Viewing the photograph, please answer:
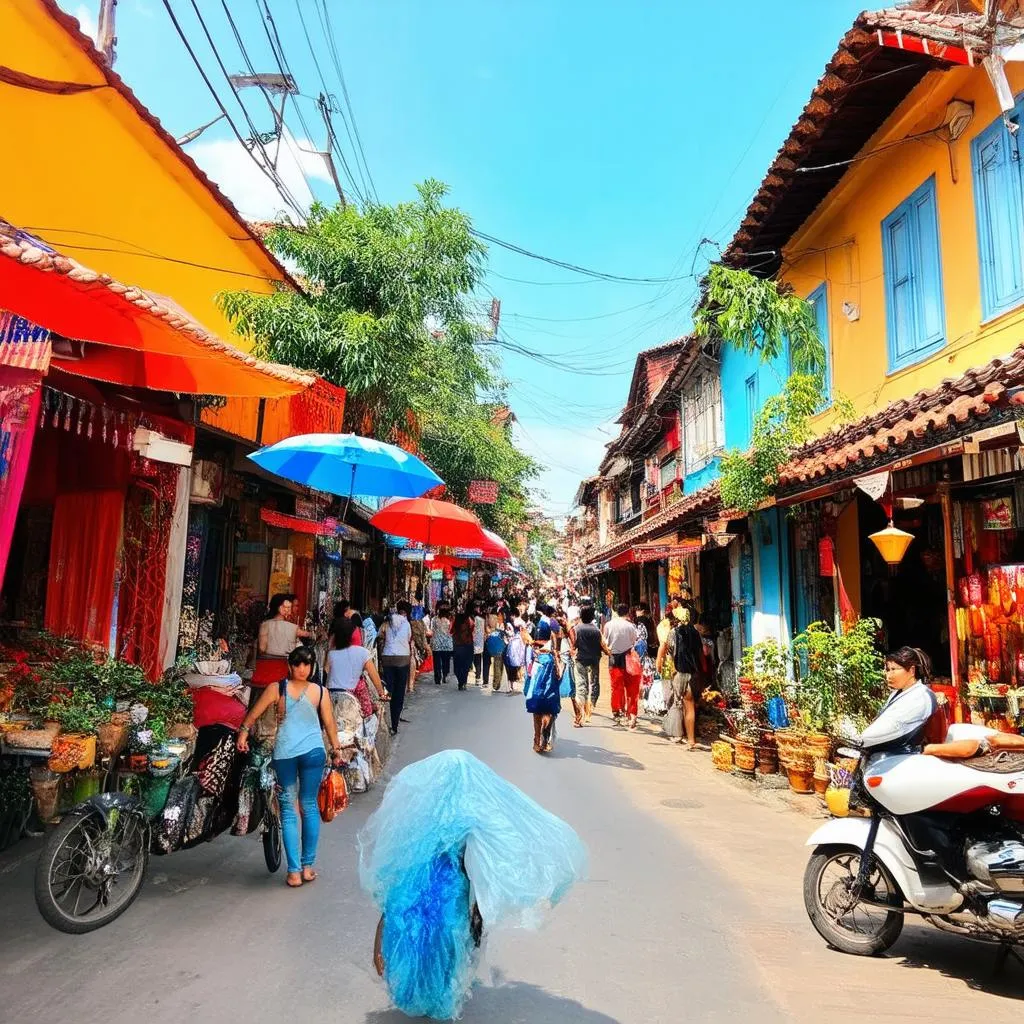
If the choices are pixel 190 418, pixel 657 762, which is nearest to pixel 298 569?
pixel 190 418

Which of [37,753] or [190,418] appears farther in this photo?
[190,418]

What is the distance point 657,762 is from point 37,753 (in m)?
7.12

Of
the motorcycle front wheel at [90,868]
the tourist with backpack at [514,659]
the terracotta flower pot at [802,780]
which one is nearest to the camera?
the motorcycle front wheel at [90,868]

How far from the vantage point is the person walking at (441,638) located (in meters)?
16.5

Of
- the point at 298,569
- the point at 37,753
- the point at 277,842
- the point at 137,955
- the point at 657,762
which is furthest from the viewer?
the point at 298,569

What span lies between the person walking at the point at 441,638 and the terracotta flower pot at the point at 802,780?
945 centimetres

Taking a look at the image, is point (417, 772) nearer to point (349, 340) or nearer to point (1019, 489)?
point (1019, 489)

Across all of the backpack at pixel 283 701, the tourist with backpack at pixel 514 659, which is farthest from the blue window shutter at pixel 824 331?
the tourist with backpack at pixel 514 659

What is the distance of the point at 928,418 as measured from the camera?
5809 mm

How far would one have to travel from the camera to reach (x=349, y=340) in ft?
33.4

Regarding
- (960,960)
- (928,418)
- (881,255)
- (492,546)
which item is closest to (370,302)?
(492,546)

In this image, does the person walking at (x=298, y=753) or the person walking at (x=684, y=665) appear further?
the person walking at (x=684, y=665)

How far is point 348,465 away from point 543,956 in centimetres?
614

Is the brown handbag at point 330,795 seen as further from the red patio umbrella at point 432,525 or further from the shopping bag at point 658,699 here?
the shopping bag at point 658,699
